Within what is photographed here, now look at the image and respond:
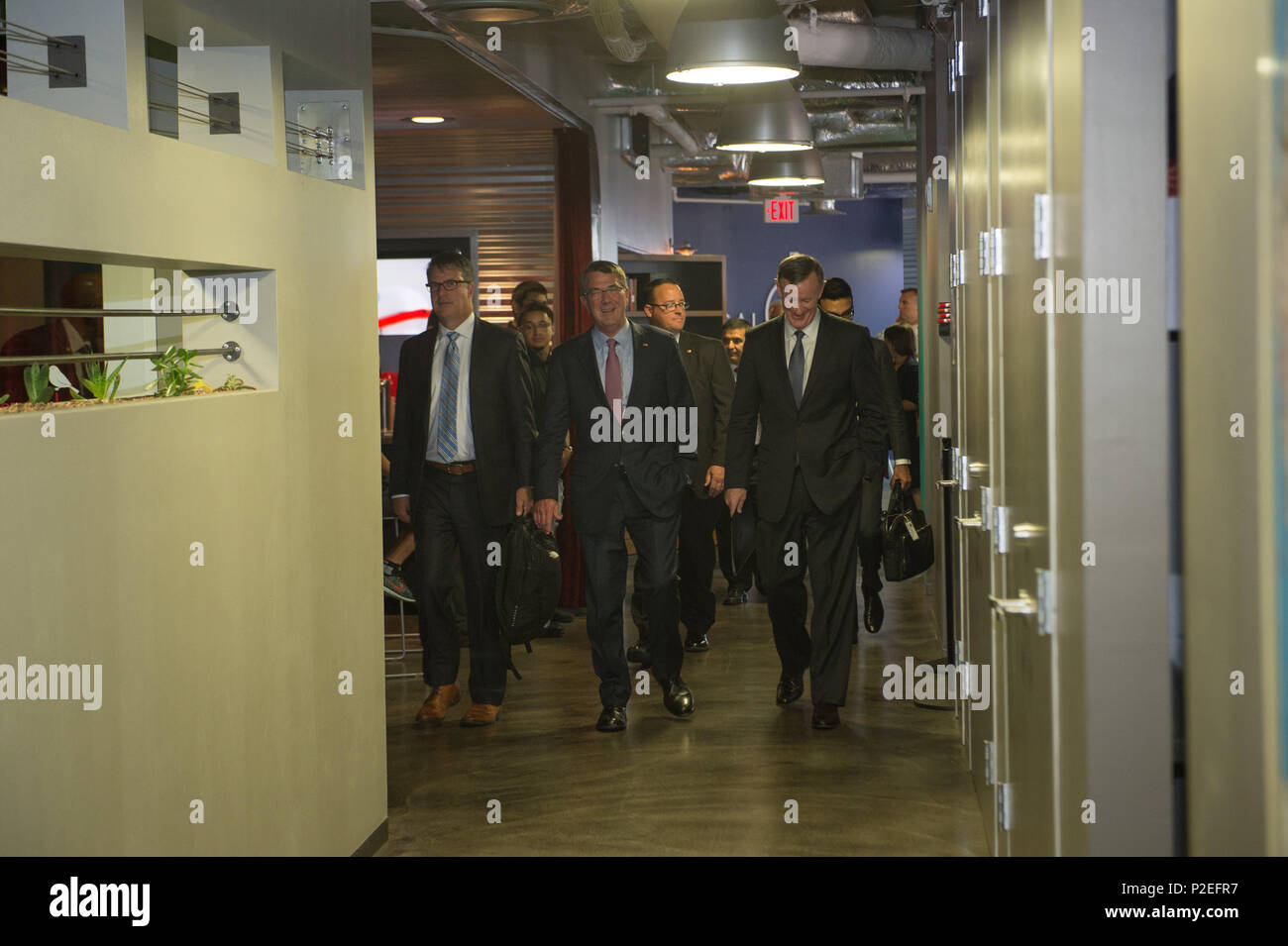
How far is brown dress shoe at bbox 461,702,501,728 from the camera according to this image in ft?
18.1

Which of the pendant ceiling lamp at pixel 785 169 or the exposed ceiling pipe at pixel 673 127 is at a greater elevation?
the exposed ceiling pipe at pixel 673 127

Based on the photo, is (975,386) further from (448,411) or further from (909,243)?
(909,243)

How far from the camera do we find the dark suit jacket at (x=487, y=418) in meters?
5.45

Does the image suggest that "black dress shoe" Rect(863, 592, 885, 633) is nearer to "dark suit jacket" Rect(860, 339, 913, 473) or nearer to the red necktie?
"dark suit jacket" Rect(860, 339, 913, 473)

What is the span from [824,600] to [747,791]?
1046 millimetres

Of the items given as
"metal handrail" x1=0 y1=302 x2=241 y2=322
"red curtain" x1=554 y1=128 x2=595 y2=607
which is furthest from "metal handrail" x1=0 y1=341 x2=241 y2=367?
"red curtain" x1=554 y1=128 x2=595 y2=607

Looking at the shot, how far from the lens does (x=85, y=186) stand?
7.82 ft

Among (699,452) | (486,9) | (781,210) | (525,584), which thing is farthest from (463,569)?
(781,210)

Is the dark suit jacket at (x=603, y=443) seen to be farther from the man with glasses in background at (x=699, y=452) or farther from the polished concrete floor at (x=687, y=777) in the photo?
the man with glasses in background at (x=699, y=452)

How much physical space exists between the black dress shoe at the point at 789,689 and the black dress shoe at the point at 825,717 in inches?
13.3

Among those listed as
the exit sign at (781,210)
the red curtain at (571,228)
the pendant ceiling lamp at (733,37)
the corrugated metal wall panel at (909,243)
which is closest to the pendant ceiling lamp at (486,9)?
the pendant ceiling lamp at (733,37)

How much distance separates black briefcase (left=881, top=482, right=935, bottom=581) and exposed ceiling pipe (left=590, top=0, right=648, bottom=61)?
244cm

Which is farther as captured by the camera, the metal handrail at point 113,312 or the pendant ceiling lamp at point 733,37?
the pendant ceiling lamp at point 733,37
